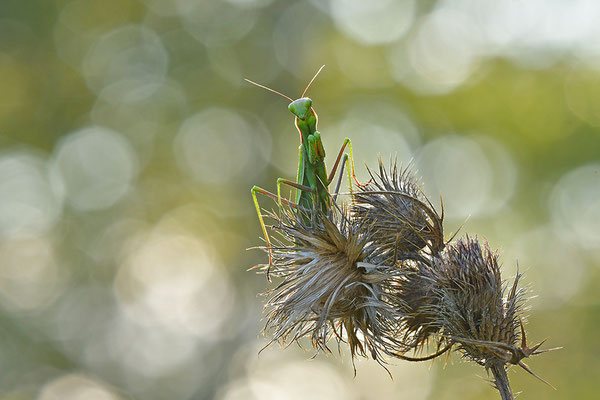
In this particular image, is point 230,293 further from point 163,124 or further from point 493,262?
point 493,262

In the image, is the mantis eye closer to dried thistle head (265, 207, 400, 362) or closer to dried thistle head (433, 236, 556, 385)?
dried thistle head (265, 207, 400, 362)

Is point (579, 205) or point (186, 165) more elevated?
point (579, 205)

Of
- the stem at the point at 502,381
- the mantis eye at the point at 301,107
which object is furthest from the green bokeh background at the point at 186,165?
the stem at the point at 502,381

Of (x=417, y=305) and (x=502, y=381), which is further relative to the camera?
(x=417, y=305)

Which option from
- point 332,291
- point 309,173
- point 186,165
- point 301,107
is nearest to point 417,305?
point 332,291

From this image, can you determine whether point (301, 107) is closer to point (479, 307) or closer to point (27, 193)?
point (479, 307)

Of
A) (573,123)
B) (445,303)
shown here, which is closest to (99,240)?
(573,123)
